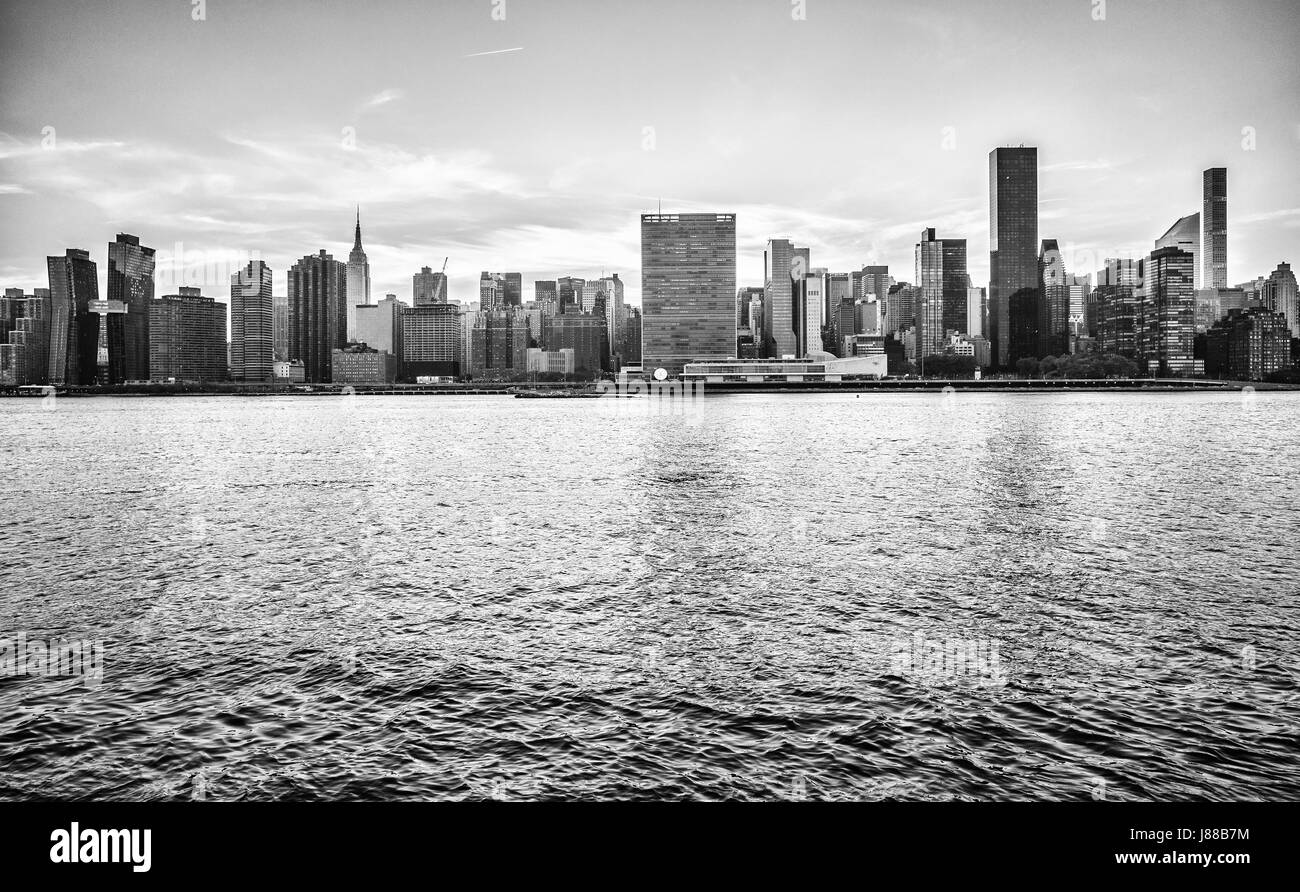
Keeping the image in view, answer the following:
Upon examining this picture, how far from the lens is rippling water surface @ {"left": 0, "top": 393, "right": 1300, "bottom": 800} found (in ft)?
46.2

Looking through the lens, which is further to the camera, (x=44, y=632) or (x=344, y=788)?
(x=44, y=632)

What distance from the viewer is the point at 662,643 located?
67.4ft

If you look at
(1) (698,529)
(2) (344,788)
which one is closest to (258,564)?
(1) (698,529)

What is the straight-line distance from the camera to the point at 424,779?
13734 mm

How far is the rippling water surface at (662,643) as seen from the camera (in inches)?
554
